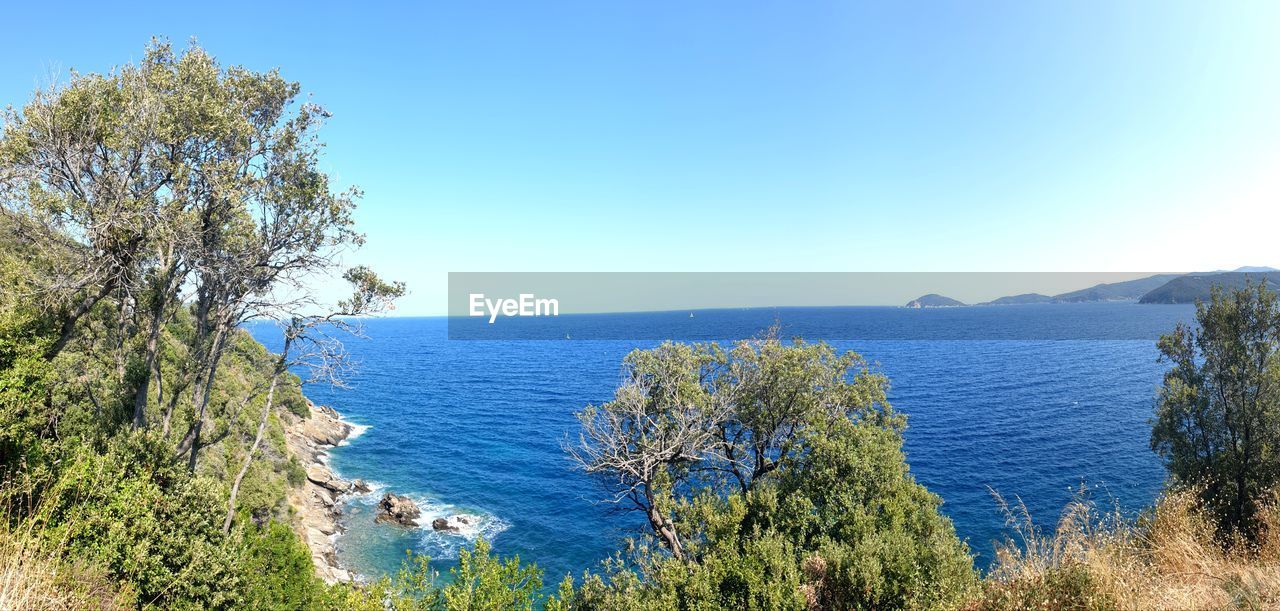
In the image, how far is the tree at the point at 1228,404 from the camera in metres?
22.4

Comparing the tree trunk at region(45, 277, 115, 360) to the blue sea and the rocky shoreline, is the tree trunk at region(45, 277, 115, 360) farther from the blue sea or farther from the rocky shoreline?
the rocky shoreline

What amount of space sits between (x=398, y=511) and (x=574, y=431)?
23606 millimetres

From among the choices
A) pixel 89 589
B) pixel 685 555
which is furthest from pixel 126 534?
pixel 685 555

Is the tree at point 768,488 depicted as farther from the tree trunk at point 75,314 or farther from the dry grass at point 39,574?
the tree trunk at point 75,314

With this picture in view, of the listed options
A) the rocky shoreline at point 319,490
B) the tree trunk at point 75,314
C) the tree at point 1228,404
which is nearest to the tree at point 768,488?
the tree trunk at point 75,314

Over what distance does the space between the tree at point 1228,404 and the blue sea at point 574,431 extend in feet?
41.7

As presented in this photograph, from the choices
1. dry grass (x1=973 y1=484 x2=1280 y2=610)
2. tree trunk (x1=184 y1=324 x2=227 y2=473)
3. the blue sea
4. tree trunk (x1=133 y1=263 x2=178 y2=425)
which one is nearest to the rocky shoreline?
the blue sea

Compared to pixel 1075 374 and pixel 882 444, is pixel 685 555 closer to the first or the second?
A: pixel 882 444

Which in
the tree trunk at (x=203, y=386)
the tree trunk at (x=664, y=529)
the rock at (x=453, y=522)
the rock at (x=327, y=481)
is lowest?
the rock at (x=453, y=522)

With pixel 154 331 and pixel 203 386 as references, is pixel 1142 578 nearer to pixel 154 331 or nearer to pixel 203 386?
pixel 154 331

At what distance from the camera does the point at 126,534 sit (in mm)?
11969

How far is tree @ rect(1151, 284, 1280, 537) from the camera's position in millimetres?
22438

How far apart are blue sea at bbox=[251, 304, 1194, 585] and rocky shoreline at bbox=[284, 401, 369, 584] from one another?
1.41 m

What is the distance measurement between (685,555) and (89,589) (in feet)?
50.8
